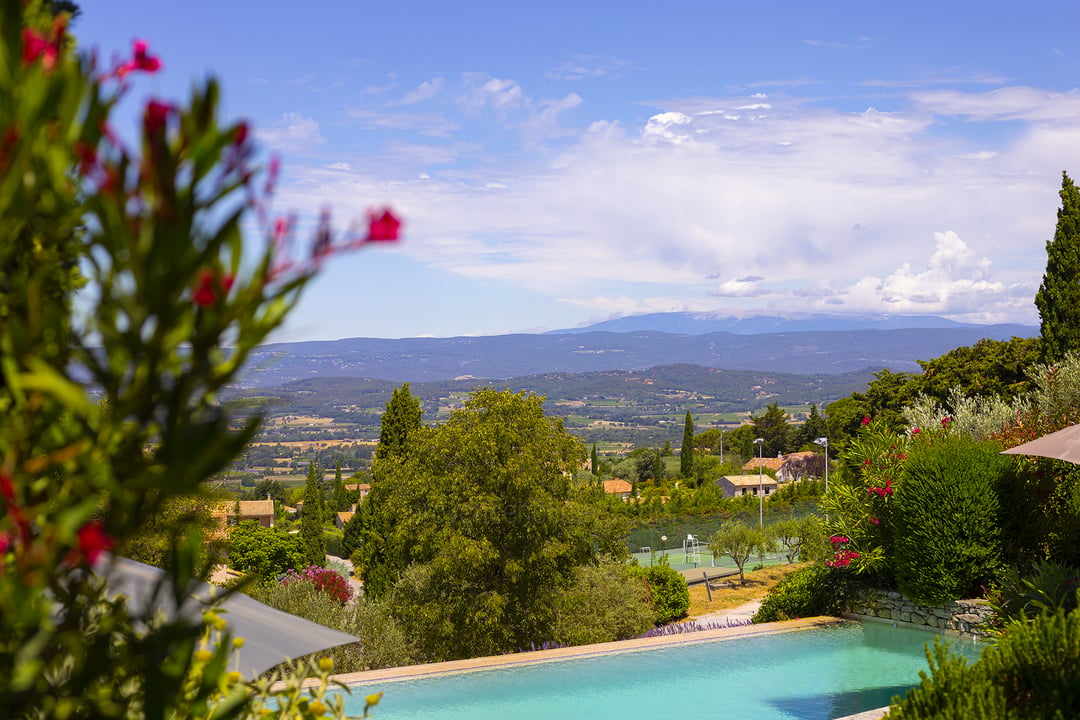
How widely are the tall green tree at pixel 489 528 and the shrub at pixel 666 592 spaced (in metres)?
6.59

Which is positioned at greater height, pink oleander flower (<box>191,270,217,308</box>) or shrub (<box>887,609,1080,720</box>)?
pink oleander flower (<box>191,270,217,308</box>)

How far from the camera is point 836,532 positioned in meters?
12.3

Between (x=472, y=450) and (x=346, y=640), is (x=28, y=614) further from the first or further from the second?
(x=472, y=450)

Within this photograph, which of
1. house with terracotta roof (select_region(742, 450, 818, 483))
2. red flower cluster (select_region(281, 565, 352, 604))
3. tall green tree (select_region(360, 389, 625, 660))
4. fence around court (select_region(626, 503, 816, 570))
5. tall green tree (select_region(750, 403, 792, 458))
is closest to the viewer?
tall green tree (select_region(360, 389, 625, 660))

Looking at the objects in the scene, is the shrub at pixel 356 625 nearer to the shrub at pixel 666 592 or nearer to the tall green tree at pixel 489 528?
the tall green tree at pixel 489 528

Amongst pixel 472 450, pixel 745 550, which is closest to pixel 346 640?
pixel 472 450

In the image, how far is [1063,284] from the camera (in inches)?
936

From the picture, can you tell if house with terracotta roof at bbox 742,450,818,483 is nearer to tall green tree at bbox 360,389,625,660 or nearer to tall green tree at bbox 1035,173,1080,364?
tall green tree at bbox 1035,173,1080,364

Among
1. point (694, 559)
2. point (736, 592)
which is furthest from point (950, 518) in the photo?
point (694, 559)

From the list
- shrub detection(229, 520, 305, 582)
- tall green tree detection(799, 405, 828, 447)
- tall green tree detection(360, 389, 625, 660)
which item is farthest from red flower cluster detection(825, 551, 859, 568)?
tall green tree detection(799, 405, 828, 447)

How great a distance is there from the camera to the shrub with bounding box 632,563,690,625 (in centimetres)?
2347

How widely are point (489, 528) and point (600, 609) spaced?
3.30 metres

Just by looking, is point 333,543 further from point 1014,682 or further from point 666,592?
point 1014,682

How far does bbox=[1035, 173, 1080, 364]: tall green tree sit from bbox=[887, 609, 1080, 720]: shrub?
22100mm
